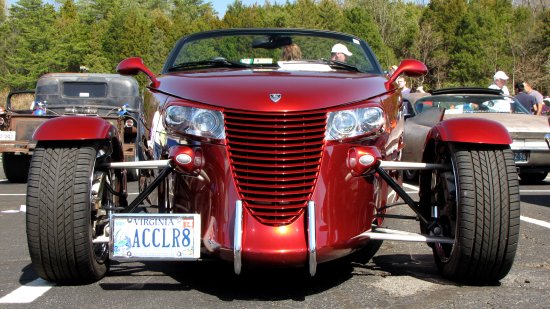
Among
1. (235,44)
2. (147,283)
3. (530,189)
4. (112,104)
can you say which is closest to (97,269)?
(147,283)

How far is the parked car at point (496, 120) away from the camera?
11.3 meters

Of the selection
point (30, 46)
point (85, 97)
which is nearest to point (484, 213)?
point (85, 97)

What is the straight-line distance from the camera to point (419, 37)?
7938cm

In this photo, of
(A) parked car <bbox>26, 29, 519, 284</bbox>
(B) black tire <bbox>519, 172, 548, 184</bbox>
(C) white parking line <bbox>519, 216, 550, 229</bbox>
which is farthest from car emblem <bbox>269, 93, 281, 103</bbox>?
(B) black tire <bbox>519, 172, 548, 184</bbox>

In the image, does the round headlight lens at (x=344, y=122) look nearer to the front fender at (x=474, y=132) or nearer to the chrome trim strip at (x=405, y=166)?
the chrome trim strip at (x=405, y=166)

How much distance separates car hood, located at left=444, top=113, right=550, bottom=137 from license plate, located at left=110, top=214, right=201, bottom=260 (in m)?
7.93

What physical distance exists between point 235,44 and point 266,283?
2.35 meters

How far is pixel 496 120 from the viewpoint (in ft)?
37.9

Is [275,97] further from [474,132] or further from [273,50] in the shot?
[273,50]

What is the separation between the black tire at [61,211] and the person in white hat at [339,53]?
2246 millimetres

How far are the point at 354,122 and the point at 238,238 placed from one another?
91 centimetres

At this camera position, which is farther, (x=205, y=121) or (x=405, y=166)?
(x=405, y=166)

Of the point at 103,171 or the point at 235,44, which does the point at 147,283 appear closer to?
the point at 103,171

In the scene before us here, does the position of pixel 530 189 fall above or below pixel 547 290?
below
